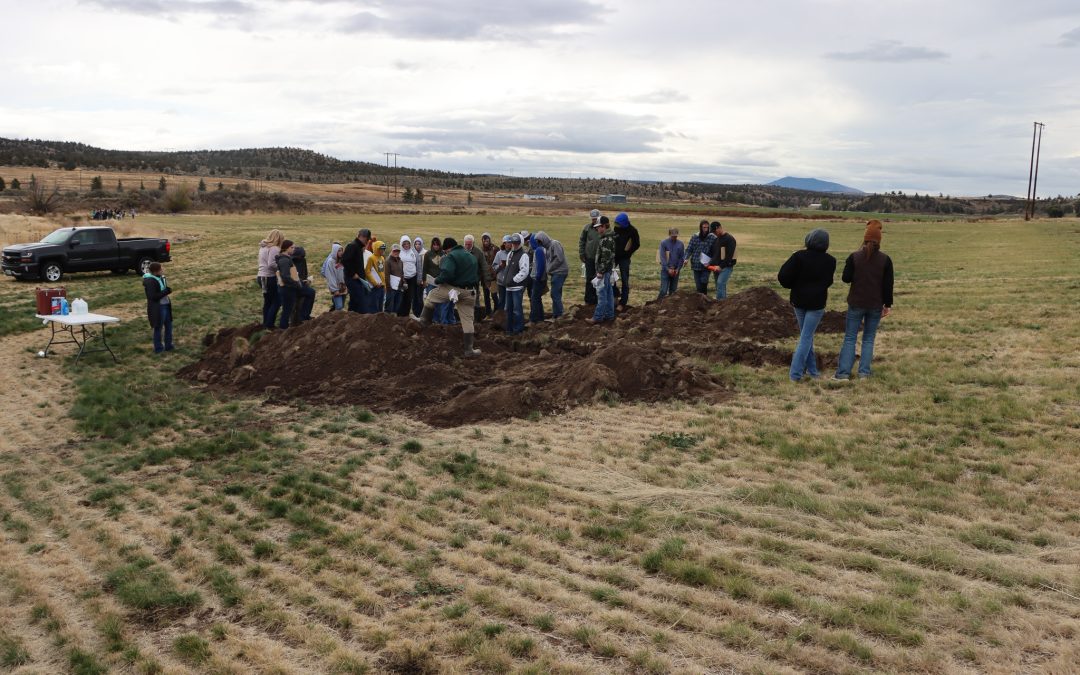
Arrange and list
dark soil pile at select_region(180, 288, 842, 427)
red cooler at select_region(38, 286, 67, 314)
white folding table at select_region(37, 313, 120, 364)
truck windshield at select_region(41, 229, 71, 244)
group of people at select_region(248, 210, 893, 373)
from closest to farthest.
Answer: dark soil pile at select_region(180, 288, 842, 427) → group of people at select_region(248, 210, 893, 373) → white folding table at select_region(37, 313, 120, 364) → red cooler at select_region(38, 286, 67, 314) → truck windshield at select_region(41, 229, 71, 244)

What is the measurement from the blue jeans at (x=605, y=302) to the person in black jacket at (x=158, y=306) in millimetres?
7175

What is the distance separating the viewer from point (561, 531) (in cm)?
596

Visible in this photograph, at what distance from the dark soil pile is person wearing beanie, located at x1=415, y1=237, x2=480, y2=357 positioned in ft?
1.35

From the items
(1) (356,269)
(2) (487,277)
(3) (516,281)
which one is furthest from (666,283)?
(1) (356,269)

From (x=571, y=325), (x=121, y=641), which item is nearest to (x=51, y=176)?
(x=571, y=325)

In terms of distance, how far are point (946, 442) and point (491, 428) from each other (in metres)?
4.67

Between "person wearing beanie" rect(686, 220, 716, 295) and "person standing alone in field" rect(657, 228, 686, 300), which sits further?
"person standing alone in field" rect(657, 228, 686, 300)

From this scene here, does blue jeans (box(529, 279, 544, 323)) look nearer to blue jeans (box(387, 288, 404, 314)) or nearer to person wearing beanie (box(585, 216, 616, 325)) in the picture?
person wearing beanie (box(585, 216, 616, 325))

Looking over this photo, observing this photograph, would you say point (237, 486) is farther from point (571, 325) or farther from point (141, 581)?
point (571, 325)

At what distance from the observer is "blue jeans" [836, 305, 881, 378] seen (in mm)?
10047

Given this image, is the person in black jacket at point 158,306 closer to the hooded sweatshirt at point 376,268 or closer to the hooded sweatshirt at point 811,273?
the hooded sweatshirt at point 376,268

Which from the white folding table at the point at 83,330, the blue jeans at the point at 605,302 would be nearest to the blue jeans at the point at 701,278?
the blue jeans at the point at 605,302

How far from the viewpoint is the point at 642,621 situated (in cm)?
466

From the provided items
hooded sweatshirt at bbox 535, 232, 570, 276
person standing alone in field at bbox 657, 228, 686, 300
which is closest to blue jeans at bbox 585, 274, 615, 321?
hooded sweatshirt at bbox 535, 232, 570, 276
